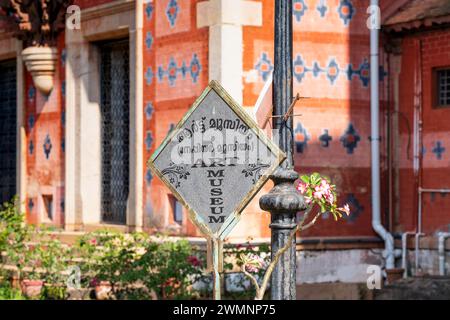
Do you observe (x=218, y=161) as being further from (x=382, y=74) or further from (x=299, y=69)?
(x=382, y=74)

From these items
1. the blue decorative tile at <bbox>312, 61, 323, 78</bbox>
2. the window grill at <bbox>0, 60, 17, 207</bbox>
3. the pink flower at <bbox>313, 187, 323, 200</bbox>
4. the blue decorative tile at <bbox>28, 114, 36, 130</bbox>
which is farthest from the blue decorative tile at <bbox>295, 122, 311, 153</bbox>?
the window grill at <bbox>0, 60, 17, 207</bbox>

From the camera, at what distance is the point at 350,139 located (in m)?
16.0

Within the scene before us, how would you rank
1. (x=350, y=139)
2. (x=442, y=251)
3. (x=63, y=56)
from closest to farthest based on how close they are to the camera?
(x=442, y=251)
(x=350, y=139)
(x=63, y=56)

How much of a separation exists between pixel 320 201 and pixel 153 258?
5.91 meters

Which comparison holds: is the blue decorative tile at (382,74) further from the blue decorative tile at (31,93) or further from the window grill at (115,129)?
the blue decorative tile at (31,93)

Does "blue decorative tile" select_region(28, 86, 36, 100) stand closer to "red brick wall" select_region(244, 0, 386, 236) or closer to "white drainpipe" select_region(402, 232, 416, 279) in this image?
"red brick wall" select_region(244, 0, 386, 236)

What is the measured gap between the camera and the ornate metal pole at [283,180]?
8.79m

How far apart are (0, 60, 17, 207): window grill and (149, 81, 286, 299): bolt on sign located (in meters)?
12.6

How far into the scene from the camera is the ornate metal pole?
28.8 ft

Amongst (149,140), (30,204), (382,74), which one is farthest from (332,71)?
(30,204)

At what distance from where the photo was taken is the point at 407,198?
16141 mm

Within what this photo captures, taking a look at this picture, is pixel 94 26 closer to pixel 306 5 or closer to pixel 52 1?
pixel 52 1

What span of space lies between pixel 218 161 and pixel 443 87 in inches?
329

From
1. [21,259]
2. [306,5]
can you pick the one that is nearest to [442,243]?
[306,5]
